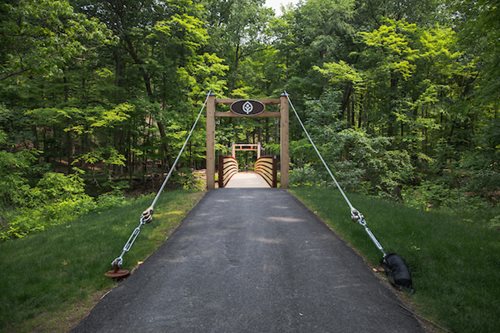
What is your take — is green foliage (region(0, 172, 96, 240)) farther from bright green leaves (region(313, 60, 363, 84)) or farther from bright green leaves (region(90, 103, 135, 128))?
bright green leaves (region(313, 60, 363, 84))

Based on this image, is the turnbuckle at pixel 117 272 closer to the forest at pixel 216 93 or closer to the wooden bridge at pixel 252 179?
the forest at pixel 216 93

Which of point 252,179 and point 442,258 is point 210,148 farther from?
point 442,258

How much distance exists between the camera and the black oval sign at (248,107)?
1034 centimetres

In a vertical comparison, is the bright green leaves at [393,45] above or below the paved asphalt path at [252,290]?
above

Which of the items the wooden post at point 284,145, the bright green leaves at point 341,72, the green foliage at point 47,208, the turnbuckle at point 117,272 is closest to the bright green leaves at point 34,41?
the green foliage at point 47,208

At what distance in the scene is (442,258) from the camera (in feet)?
12.6

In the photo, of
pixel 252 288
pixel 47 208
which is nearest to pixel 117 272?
pixel 252 288

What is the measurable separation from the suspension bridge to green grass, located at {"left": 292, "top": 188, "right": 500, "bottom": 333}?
25cm

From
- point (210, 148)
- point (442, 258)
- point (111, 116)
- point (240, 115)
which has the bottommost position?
point (442, 258)

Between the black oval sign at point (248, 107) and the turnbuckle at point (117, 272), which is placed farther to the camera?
the black oval sign at point (248, 107)

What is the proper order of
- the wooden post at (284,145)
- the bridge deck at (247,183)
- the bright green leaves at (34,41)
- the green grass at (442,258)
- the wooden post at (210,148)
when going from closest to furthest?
the green grass at (442,258) < the bright green leaves at (34,41) < the wooden post at (210,148) < the wooden post at (284,145) < the bridge deck at (247,183)

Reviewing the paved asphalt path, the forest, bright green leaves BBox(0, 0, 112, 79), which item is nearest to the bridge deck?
the forest

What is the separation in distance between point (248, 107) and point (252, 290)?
7.80m

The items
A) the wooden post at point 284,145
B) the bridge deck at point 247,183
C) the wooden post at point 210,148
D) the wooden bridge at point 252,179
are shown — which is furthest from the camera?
the bridge deck at point 247,183
